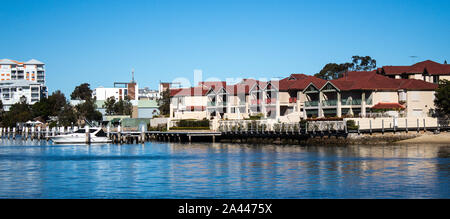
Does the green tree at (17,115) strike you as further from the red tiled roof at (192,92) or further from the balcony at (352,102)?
the balcony at (352,102)

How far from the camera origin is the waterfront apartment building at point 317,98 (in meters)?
83.0

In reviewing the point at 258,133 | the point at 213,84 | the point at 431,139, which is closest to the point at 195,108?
the point at 213,84

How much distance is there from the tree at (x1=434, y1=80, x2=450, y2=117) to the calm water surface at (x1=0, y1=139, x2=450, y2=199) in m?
20.8

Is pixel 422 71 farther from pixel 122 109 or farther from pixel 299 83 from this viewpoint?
pixel 122 109

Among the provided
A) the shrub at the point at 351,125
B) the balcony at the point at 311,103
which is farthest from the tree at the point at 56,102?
the shrub at the point at 351,125

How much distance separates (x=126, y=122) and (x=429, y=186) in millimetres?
100015

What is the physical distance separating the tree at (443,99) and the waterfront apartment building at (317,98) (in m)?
1.93

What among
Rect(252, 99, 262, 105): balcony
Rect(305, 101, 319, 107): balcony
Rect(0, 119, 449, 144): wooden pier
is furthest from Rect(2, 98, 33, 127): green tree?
Rect(305, 101, 319, 107): balcony

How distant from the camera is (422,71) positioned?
3693 inches

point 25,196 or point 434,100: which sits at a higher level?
point 434,100
